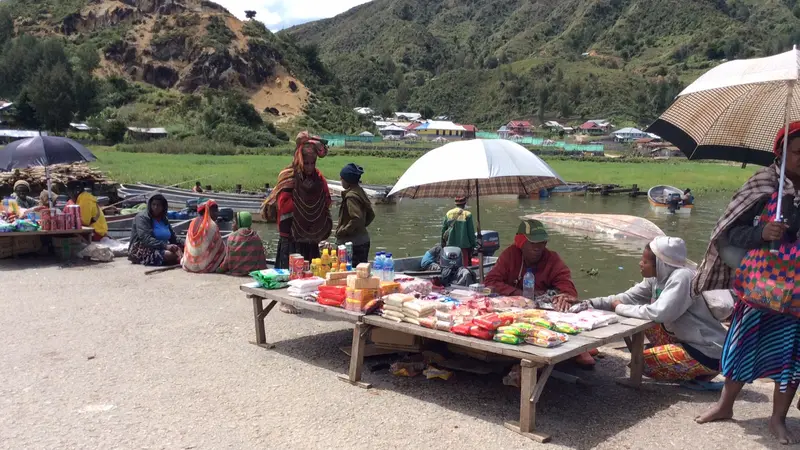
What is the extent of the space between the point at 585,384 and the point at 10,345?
18.7 feet

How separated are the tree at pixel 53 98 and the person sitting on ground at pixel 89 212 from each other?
2343 inches

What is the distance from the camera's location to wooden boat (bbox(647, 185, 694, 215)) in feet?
94.4

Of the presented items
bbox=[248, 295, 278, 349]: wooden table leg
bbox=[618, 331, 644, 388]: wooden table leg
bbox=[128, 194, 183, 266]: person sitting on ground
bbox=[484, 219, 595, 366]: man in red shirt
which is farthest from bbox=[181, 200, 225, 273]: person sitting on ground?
bbox=[618, 331, 644, 388]: wooden table leg

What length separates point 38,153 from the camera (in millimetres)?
10734

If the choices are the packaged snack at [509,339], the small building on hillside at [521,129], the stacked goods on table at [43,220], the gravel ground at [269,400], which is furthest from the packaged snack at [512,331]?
the small building on hillside at [521,129]

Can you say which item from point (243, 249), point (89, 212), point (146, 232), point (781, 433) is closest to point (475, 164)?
point (781, 433)

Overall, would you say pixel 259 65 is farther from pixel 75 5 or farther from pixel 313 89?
pixel 75 5

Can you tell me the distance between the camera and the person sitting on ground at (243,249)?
10.2m

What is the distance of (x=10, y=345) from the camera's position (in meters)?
6.45

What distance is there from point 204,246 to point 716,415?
801cm

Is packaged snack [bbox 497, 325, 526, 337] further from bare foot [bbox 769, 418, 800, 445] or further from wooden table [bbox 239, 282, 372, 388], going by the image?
bare foot [bbox 769, 418, 800, 445]

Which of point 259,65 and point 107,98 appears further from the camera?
point 259,65

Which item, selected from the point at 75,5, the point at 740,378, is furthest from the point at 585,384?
the point at 75,5

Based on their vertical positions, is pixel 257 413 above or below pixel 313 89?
below
